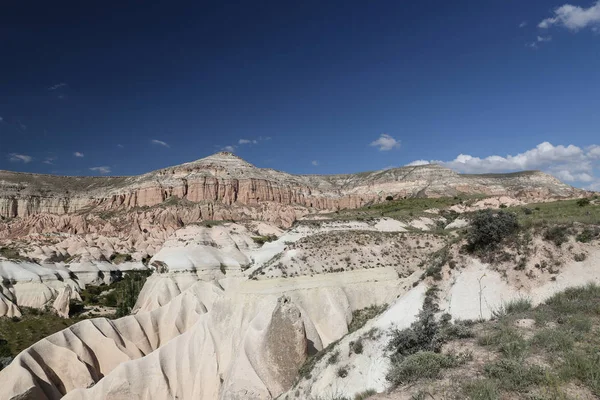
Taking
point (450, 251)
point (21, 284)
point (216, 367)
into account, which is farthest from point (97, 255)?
point (450, 251)

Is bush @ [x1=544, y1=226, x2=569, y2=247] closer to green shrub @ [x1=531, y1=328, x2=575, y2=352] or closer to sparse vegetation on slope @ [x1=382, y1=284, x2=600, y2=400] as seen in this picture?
sparse vegetation on slope @ [x1=382, y1=284, x2=600, y2=400]

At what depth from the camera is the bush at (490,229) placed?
1470 centimetres

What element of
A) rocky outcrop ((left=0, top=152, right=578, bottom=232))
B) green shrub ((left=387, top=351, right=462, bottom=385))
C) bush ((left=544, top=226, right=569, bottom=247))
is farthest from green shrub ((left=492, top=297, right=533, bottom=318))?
rocky outcrop ((left=0, top=152, right=578, bottom=232))

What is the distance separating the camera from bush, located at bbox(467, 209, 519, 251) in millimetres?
14695

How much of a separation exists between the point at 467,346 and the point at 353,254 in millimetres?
18985

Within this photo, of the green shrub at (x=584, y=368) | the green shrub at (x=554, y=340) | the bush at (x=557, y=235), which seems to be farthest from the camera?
the bush at (x=557, y=235)

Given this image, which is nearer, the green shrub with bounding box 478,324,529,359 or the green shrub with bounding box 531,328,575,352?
the green shrub with bounding box 531,328,575,352

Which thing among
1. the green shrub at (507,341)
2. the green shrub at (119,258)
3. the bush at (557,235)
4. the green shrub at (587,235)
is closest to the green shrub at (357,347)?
the green shrub at (507,341)

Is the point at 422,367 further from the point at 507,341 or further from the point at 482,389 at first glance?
the point at 507,341

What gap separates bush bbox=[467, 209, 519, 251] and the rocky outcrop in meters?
76.9

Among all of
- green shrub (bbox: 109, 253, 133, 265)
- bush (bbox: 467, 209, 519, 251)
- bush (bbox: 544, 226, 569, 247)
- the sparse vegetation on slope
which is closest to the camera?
the sparse vegetation on slope

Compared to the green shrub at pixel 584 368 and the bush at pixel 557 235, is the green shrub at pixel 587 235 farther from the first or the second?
the green shrub at pixel 584 368

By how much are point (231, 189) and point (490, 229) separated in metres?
98.6

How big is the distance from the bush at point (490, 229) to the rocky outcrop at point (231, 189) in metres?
76.9
